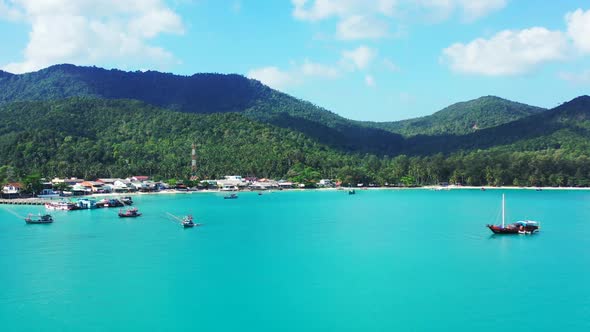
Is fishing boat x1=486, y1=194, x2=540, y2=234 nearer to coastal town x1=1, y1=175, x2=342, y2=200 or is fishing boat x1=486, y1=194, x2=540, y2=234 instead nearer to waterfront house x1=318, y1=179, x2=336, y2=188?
coastal town x1=1, y1=175, x2=342, y2=200

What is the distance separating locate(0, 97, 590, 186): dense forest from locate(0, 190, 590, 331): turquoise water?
5205cm

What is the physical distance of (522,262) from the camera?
27.2 metres

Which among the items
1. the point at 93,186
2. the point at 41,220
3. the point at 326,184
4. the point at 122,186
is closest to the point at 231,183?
the point at 326,184

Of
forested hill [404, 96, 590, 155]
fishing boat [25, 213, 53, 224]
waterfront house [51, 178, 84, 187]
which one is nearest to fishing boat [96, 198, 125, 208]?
fishing boat [25, 213, 53, 224]

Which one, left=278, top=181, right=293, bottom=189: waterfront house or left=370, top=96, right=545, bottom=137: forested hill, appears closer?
left=278, top=181, right=293, bottom=189: waterfront house

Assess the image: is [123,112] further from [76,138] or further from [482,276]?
[482,276]

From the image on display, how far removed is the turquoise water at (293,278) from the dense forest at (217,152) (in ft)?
171

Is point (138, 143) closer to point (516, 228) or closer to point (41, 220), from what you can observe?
point (41, 220)

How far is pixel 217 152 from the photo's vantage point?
10869 cm

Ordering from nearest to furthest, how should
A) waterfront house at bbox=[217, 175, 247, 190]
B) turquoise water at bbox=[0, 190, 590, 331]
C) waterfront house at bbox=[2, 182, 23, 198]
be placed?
turquoise water at bbox=[0, 190, 590, 331], waterfront house at bbox=[2, 182, 23, 198], waterfront house at bbox=[217, 175, 247, 190]

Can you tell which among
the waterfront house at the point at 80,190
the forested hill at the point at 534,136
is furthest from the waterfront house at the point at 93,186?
the forested hill at the point at 534,136

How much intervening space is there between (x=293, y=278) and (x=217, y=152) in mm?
86464

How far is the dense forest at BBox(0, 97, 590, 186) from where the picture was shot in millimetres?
95438

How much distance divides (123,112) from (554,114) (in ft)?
357
